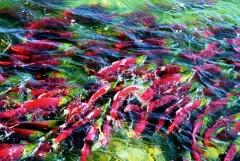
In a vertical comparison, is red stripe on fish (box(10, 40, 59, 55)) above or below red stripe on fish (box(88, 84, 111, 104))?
above

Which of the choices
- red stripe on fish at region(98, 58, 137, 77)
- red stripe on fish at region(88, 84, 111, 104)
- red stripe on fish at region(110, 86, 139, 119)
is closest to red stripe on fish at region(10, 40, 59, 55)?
red stripe on fish at region(98, 58, 137, 77)

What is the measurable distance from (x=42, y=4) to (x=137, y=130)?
3.55 metres

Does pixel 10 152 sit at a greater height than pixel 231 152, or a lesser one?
greater

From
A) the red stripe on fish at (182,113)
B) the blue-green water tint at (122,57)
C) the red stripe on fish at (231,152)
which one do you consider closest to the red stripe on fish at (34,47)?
the blue-green water tint at (122,57)

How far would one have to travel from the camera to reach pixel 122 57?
18.2 feet

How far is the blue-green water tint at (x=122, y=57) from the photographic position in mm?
4148

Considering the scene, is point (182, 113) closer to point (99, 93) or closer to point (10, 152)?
point (99, 93)

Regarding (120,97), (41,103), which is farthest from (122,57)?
(41,103)

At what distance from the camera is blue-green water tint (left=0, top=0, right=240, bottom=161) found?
4148 millimetres

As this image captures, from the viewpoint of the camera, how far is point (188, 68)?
18.7 ft

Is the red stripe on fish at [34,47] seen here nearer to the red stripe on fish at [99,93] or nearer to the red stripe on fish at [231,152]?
the red stripe on fish at [99,93]

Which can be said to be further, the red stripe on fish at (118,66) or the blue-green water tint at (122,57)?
the red stripe on fish at (118,66)

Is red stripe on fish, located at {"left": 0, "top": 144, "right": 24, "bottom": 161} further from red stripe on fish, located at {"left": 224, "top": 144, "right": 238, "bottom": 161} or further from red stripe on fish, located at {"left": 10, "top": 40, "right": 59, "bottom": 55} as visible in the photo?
red stripe on fish, located at {"left": 224, "top": 144, "right": 238, "bottom": 161}

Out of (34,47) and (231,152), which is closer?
(231,152)
